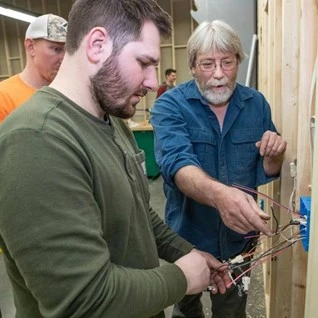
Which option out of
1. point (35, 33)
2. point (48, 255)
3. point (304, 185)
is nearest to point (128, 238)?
point (48, 255)

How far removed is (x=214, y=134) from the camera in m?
1.37

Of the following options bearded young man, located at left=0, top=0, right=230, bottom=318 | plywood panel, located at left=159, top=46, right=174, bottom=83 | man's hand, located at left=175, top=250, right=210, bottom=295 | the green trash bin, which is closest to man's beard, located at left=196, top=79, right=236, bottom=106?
bearded young man, located at left=0, top=0, right=230, bottom=318

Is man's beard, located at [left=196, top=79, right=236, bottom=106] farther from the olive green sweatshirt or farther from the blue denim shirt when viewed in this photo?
the olive green sweatshirt

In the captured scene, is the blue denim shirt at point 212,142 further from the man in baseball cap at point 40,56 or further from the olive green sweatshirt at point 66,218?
the man in baseball cap at point 40,56

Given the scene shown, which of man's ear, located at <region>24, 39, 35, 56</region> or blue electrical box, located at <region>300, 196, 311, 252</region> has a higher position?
man's ear, located at <region>24, 39, 35, 56</region>

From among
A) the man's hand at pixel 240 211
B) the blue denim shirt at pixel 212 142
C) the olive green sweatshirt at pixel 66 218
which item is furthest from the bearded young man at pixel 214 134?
the olive green sweatshirt at pixel 66 218

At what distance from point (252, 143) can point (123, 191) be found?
82cm

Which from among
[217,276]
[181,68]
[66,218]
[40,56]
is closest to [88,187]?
[66,218]

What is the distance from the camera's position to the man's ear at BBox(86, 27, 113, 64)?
27.3 inches

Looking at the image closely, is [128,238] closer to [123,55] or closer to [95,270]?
[95,270]

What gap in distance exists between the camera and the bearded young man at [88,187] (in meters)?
0.56

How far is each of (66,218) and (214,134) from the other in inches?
35.8

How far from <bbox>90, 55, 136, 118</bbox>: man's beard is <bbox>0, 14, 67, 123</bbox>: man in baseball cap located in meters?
1.13

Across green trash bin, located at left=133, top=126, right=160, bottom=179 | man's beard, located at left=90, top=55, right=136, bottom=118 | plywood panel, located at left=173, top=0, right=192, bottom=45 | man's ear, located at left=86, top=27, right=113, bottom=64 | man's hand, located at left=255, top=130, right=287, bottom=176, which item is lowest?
green trash bin, located at left=133, top=126, right=160, bottom=179
